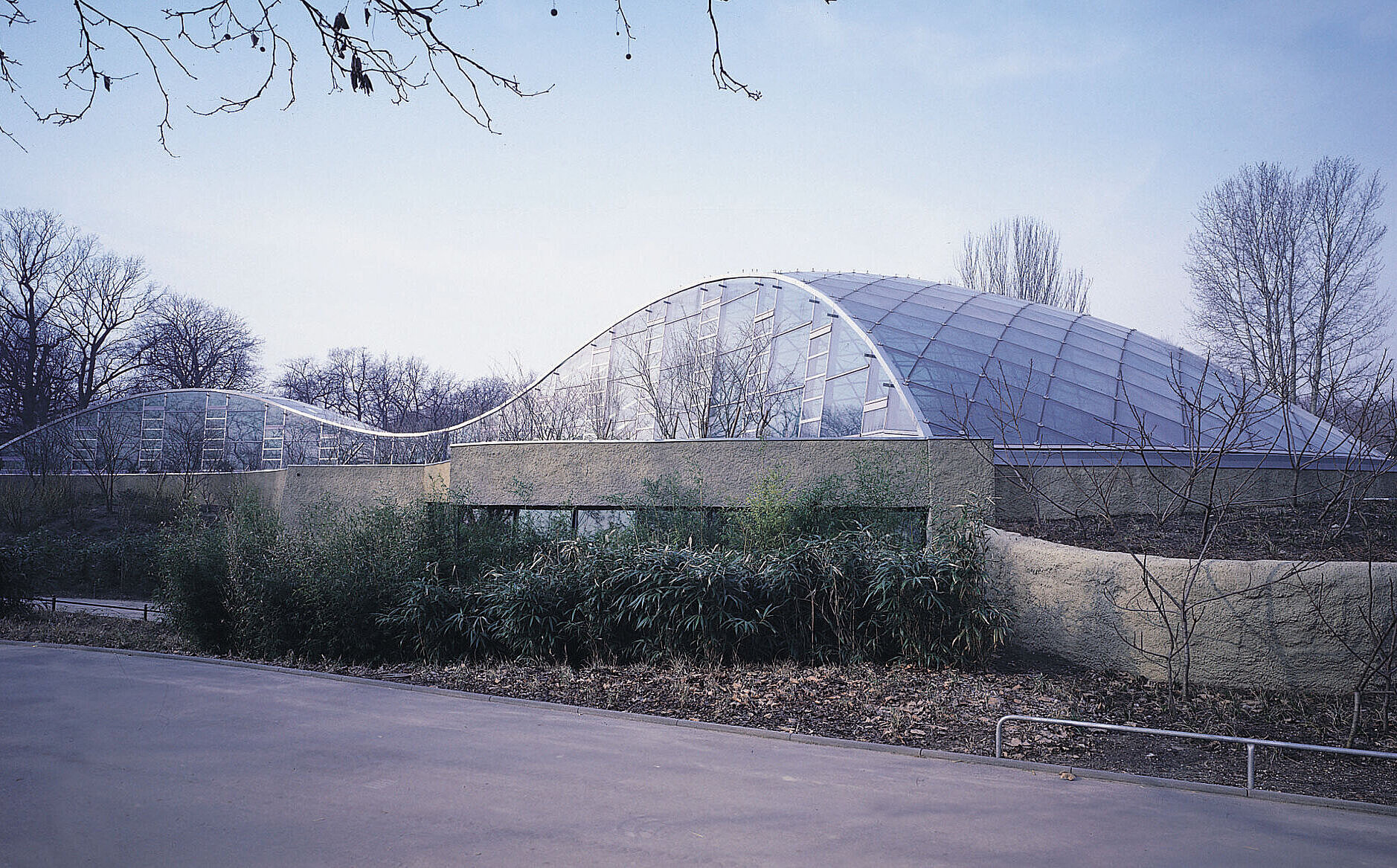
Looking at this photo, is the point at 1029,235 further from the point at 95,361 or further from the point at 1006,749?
the point at 95,361

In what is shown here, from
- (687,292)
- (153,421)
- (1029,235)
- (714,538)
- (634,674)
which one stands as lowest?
(634,674)

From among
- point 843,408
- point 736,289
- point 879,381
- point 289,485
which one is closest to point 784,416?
point 843,408

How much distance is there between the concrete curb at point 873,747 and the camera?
5.36 m

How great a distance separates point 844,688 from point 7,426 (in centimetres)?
4328

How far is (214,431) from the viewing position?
30.6 metres

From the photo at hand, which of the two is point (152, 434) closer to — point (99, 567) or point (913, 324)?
point (99, 567)

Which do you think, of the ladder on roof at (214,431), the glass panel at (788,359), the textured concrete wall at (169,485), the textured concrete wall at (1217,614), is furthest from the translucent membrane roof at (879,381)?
the ladder on roof at (214,431)

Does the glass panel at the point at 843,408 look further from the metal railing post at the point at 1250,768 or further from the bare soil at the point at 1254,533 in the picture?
the metal railing post at the point at 1250,768

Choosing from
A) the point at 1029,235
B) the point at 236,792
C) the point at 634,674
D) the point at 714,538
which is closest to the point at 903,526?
the point at 714,538

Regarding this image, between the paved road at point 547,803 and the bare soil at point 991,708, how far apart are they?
25.1 inches

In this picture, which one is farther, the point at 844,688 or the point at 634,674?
the point at 634,674

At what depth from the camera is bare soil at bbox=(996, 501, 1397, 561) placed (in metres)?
8.80

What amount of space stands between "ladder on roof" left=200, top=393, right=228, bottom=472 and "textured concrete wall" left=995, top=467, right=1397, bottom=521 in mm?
27362

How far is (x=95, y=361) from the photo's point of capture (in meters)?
44.1
